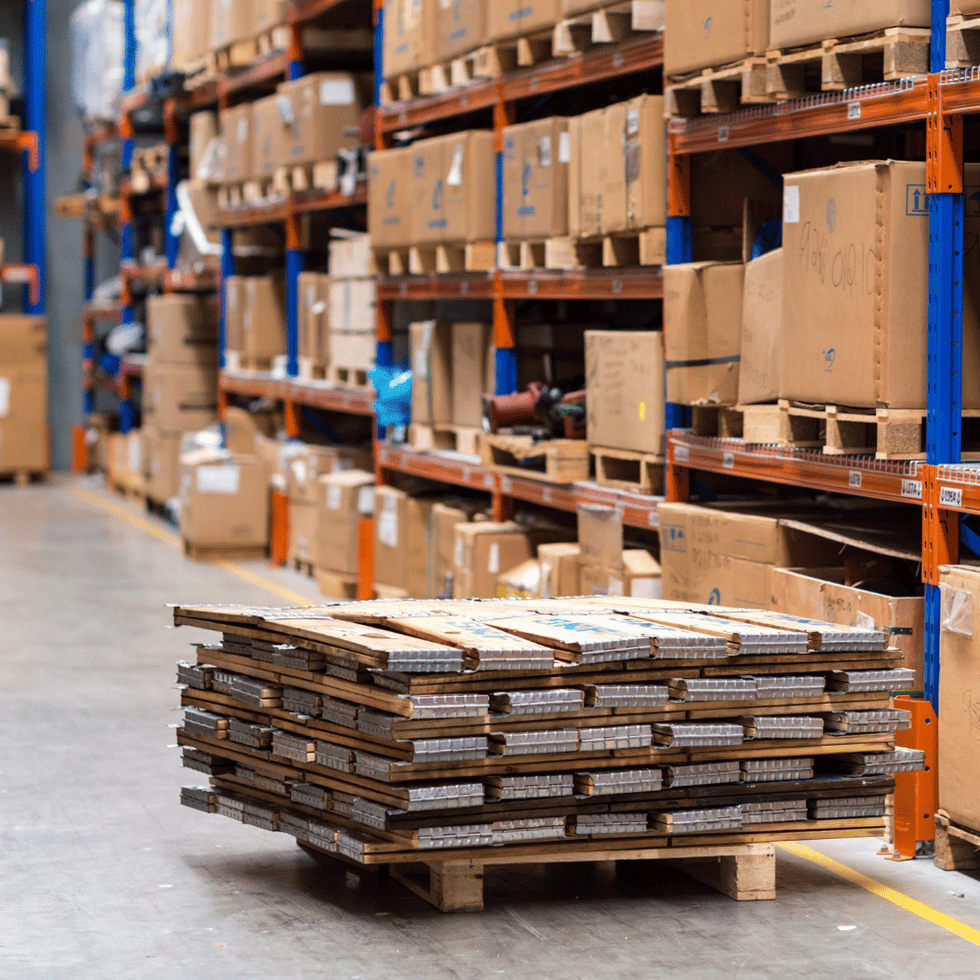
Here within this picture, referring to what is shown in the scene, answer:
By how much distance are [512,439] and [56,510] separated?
9039 mm

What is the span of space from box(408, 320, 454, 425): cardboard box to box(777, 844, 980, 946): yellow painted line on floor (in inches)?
181

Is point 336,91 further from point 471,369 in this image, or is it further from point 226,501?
point 226,501

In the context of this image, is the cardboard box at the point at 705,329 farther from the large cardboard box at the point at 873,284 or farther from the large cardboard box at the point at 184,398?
the large cardboard box at the point at 184,398

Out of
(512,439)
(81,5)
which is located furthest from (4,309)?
(512,439)

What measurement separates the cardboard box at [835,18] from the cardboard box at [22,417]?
14119 millimetres

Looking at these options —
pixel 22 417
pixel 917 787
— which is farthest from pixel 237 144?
pixel 917 787

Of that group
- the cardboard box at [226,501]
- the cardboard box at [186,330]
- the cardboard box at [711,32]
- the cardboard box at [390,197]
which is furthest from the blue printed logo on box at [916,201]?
the cardboard box at [186,330]

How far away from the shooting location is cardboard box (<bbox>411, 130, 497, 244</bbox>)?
9070mm

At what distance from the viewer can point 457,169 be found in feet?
30.2

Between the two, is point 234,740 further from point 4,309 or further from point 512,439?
point 4,309

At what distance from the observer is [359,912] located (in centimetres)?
494

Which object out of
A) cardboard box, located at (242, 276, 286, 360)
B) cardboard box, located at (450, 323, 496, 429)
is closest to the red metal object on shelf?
cardboard box, located at (450, 323, 496, 429)

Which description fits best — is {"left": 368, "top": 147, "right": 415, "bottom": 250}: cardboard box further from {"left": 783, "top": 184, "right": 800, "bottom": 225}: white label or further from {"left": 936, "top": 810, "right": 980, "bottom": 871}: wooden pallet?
{"left": 936, "top": 810, "right": 980, "bottom": 871}: wooden pallet

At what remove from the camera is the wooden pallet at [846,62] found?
17.9ft
